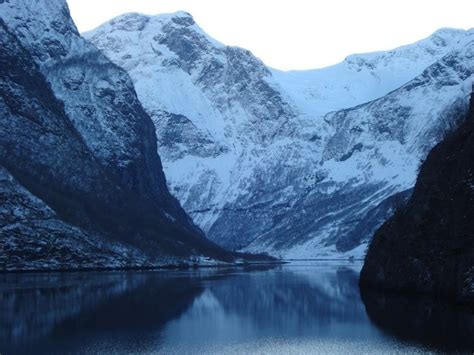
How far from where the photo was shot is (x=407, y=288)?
407ft

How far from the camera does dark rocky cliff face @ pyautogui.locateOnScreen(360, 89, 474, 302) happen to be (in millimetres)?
101875

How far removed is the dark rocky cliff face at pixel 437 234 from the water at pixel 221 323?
17.9 feet

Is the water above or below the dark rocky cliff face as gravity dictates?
below

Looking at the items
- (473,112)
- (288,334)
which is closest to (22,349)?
(288,334)

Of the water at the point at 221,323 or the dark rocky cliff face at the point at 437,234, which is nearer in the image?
the water at the point at 221,323

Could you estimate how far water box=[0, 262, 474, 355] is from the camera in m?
73.6

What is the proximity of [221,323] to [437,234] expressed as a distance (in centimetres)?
3818

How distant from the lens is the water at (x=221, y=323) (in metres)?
73.6

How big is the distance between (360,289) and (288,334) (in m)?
66.5

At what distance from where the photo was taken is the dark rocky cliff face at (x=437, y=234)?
101875mm

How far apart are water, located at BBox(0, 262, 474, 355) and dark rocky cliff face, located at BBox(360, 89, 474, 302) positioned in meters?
5.45

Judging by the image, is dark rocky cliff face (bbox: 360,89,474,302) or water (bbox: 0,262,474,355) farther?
dark rocky cliff face (bbox: 360,89,474,302)

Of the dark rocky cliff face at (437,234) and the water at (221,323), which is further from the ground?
the dark rocky cliff face at (437,234)

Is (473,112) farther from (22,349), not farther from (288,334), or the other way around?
(22,349)
